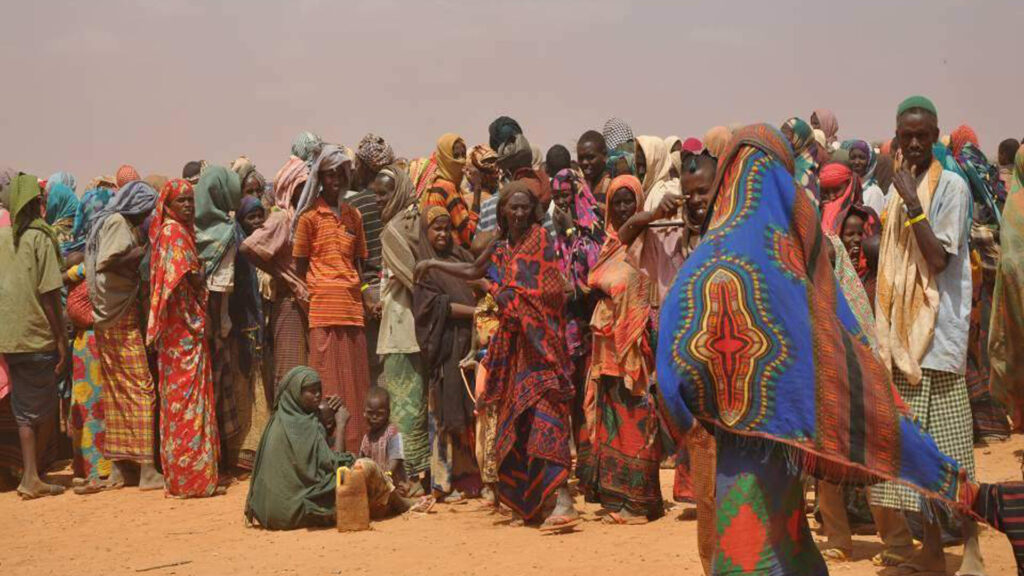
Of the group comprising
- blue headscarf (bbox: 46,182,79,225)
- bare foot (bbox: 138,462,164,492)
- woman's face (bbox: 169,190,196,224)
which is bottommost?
bare foot (bbox: 138,462,164,492)

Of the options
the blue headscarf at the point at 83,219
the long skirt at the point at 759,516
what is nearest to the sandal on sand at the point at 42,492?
the blue headscarf at the point at 83,219

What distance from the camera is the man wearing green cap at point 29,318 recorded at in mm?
10438

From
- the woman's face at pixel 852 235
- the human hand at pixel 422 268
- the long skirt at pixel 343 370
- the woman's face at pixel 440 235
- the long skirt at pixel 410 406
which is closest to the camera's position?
the woman's face at pixel 852 235

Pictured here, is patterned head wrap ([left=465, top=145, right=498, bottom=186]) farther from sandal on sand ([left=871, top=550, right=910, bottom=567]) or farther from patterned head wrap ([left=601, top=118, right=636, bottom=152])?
Result: sandal on sand ([left=871, top=550, right=910, bottom=567])

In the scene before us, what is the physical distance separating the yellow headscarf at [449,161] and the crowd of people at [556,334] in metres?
0.03

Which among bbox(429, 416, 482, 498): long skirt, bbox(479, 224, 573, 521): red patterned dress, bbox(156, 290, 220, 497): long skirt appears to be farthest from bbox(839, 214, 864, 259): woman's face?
bbox(156, 290, 220, 497): long skirt

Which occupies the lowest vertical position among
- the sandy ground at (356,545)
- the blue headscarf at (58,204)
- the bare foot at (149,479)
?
the sandy ground at (356,545)

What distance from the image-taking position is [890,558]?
6.73 metres

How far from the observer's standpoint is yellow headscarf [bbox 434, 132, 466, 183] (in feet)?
34.8

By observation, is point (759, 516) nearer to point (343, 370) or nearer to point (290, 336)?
point (343, 370)

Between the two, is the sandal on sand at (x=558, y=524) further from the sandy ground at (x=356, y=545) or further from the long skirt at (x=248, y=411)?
the long skirt at (x=248, y=411)

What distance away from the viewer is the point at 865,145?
456 inches

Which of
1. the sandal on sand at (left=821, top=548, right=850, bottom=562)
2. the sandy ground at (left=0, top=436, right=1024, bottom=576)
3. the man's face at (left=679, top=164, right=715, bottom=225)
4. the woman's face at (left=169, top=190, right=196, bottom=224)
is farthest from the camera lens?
the woman's face at (left=169, top=190, right=196, bottom=224)

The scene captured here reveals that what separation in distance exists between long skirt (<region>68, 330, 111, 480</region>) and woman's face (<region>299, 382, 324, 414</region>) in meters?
2.74
